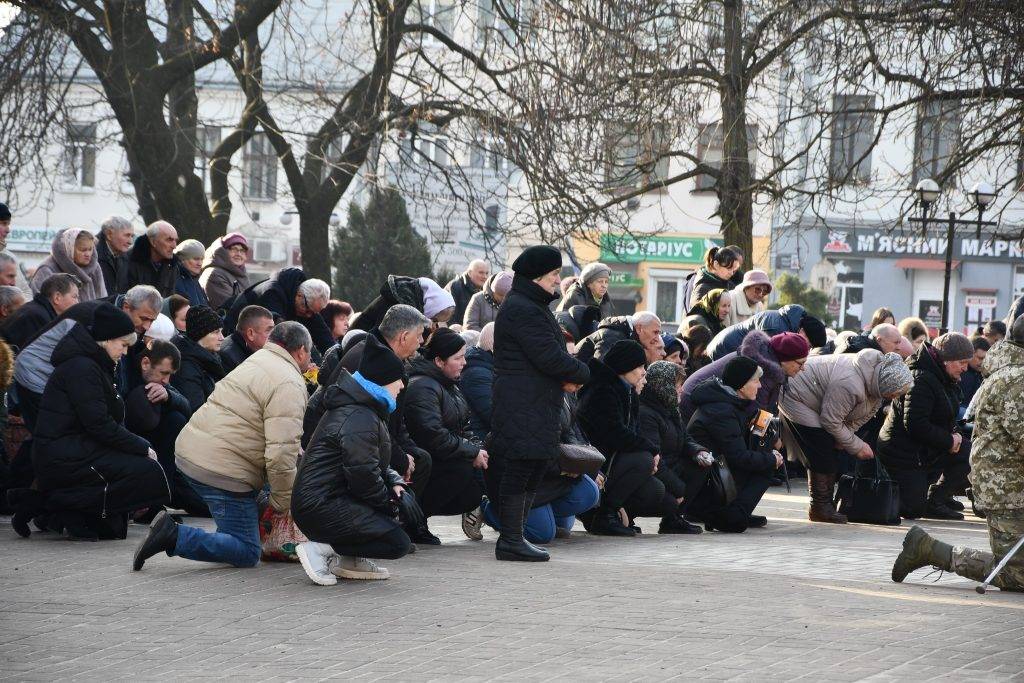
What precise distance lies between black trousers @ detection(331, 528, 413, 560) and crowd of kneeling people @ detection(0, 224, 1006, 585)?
0.7 inches

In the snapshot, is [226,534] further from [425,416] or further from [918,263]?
[918,263]

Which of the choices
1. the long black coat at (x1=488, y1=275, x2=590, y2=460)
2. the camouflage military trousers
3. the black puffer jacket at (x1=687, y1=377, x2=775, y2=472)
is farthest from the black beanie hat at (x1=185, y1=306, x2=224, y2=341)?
the camouflage military trousers

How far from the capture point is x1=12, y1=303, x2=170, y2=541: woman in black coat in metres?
10.1

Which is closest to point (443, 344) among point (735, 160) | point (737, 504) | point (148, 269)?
point (737, 504)

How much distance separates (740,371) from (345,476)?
4.65 m

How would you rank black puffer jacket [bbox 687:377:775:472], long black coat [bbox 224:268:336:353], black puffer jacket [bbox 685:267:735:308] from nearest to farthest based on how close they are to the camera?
black puffer jacket [bbox 687:377:775:472], long black coat [bbox 224:268:336:353], black puffer jacket [bbox 685:267:735:308]

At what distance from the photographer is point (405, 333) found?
31.1 feet

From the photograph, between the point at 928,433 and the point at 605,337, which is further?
the point at 928,433

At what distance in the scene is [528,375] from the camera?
9.67 meters

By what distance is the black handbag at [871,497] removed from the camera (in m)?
13.1

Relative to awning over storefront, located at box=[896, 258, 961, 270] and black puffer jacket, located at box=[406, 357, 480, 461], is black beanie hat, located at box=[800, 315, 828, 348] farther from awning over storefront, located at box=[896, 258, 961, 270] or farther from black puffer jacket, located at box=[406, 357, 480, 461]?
awning over storefront, located at box=[896, 258, 961, 270]

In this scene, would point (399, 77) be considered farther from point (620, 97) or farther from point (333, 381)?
point (333, 381)

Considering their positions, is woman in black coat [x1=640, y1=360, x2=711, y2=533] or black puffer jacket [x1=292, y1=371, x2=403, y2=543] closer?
black puffer jacket [x1=292, y1=371, x2=403, y2=543]

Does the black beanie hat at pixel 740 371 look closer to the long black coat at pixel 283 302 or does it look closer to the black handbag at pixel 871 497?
the black handbag at pixel 871 497
